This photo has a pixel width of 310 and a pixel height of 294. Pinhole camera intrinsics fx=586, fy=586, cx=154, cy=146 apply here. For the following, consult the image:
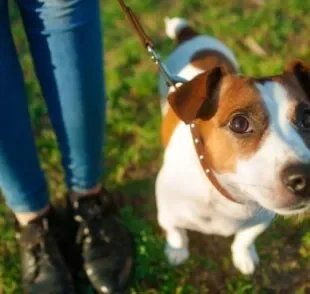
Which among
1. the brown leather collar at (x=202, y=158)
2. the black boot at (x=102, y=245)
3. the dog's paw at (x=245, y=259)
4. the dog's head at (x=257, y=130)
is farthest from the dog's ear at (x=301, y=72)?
the black boot at (x=102, y=245)

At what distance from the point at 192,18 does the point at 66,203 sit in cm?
136

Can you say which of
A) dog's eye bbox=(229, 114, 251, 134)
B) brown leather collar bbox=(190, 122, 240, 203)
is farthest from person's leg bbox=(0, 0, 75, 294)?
dog's eye bbox=(229, 114, 251, 134)

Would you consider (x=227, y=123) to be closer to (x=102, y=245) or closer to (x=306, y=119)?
(x=306, y=119)

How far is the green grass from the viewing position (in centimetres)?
214

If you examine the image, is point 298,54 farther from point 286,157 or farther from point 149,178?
point 286,157

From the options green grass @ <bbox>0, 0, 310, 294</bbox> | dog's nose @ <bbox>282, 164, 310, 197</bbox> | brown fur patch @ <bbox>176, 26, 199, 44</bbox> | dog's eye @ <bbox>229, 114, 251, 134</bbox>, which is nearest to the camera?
dog's nose @ <bbox>282, 164, 310, 197</bbox>

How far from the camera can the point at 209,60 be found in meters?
2.22

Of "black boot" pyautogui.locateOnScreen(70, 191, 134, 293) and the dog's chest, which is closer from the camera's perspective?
the dog's chest

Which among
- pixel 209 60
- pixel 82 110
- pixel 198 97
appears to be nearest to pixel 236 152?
pixel 198 97

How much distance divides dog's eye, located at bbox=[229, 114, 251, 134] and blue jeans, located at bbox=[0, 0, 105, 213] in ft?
1.50

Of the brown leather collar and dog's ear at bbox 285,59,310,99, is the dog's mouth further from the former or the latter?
dog's ear at bbox 285,59,310,99

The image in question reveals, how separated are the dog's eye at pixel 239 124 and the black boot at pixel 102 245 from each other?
750 mm

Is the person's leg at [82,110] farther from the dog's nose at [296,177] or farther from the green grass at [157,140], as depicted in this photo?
the dog's nose at [296,177]

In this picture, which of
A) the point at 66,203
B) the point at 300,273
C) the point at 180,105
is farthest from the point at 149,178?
the point at 180,105
